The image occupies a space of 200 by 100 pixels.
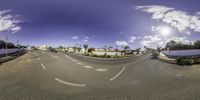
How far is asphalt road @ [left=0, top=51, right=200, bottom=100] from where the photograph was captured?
16.0 ft

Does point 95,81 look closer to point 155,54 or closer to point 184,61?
point 155,54

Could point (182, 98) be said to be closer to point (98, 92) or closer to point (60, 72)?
point (98, 92)

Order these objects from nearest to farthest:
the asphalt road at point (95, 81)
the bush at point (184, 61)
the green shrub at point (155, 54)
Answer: the asphalt road at point (95, 81) < the green shrub at point (155, 54) < the bush at point (184, 61)

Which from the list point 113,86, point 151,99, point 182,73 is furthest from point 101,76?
point 182,73

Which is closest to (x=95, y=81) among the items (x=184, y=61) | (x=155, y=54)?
(x=155, y=54)

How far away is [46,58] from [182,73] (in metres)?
6.91

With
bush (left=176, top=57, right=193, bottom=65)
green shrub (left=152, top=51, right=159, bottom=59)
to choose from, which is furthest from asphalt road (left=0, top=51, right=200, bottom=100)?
green shrub (left=152, top=51, right=159, bottom=59)

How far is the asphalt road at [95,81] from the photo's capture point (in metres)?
4.86

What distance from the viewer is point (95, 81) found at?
5535 mm

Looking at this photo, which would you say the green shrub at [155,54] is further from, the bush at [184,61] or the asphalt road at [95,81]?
the bush at [184,61]

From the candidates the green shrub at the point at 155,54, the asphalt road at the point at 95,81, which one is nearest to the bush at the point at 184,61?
the asphalt road at the point at 95,81


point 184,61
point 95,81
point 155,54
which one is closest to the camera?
point 95,81

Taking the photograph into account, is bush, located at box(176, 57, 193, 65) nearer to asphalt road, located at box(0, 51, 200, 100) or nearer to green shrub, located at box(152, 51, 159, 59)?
asphalt road, located at box(0, 51, 200, 100)

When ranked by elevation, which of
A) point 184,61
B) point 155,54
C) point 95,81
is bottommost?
point 95,81
